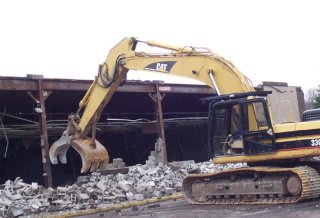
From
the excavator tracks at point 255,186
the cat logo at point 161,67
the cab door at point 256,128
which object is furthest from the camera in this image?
the cat logo at point 161,67

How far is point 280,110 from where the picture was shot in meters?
15.4

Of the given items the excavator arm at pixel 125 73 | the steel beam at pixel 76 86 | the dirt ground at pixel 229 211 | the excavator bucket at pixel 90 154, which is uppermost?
the steel beam at pixel 76 86

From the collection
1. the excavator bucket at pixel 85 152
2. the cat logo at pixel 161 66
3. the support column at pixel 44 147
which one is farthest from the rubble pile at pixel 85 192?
the cat logo at pixel 161 66

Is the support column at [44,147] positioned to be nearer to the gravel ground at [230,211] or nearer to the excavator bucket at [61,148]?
the excavator bucket at [61,148]

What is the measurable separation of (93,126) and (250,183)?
238 inches

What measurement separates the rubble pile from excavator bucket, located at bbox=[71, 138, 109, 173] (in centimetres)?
108

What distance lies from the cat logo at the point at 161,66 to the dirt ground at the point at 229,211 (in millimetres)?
3611

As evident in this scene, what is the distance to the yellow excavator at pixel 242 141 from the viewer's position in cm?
1150

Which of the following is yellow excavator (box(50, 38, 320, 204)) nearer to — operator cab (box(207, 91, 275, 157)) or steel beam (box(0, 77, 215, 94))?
operator cab (box(207, 91, 275, 157))

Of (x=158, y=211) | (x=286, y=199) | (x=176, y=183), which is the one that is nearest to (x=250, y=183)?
(x=286, y=199)

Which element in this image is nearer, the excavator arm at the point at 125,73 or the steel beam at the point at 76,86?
the excavator arm at the point at 125,73

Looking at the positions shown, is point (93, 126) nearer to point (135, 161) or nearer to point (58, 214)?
point (58, 214)

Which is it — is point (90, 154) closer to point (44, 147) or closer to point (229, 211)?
point (44, 147)

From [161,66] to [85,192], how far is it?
497 centimetres
